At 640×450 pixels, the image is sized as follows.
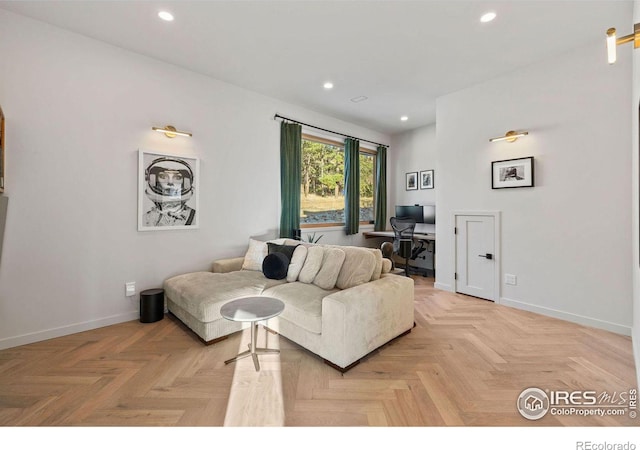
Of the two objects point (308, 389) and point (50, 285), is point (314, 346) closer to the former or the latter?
point (308, 389)

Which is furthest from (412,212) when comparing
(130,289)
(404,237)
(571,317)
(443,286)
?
(130,289)

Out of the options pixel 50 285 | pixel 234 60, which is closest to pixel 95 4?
pixel 234 60

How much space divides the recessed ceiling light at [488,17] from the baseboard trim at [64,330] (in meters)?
4.57

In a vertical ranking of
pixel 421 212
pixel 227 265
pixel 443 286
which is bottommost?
pixel 443 286

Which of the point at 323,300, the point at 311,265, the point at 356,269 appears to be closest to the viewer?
the point at 323,300

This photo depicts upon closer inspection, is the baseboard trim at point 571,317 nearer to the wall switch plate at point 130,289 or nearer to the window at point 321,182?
the window at point 321,182

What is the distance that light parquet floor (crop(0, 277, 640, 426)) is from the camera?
5.24 feet

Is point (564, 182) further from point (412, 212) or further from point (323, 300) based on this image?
point (323, 300)

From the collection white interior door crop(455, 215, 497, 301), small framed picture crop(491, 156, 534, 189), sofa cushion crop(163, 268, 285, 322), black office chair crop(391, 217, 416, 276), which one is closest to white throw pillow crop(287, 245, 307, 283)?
sofa cushion crop(163, 268, 285, 322)

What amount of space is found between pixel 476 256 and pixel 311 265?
2.46m

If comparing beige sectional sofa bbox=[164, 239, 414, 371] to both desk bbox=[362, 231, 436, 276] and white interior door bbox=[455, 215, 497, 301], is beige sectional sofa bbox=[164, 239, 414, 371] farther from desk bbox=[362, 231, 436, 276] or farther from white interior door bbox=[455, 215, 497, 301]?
desk bbox=[362, 231, 436, 276]

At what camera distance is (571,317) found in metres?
2.96

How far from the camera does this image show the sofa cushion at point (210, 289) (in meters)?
2.49

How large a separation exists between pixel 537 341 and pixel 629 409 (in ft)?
2.96
